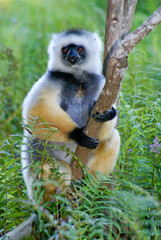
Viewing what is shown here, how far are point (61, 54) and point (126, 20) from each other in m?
1.21

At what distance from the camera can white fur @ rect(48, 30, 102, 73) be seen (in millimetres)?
4977

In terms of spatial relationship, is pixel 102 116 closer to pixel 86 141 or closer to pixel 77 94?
pixel 86 141

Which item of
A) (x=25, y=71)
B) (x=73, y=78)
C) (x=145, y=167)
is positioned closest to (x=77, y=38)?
(x=73, y=78)

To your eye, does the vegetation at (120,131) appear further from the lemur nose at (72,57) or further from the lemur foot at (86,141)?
the lemur nose at (72,57)

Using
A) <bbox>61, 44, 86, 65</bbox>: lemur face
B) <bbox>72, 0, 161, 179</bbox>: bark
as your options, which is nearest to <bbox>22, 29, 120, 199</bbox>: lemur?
<bbox>61, 44, 86, 65</bbox>: lemur face

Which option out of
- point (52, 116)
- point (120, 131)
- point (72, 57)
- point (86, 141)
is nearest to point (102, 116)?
point (86, 141)

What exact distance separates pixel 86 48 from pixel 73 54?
1.12 feet

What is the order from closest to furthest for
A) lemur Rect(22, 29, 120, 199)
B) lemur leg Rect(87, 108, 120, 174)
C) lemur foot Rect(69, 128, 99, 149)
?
lemur foot Rect(69, 128, 99, 149) → lemur Rect(22, 29, 120, 199) → lemur leg Rect(87, 108, 120, 174)

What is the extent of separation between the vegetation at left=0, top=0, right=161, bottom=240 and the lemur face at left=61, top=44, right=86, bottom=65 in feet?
2.63

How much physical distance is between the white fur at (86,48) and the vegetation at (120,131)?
1.95 ft

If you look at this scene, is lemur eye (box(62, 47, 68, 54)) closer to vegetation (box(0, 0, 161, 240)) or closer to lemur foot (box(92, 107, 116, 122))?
vegetation (box(0, 0, 161, 240))

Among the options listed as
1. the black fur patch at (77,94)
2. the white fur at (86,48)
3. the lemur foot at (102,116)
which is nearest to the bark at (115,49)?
the lemur foot at (102,116)

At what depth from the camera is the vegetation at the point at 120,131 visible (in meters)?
3.50

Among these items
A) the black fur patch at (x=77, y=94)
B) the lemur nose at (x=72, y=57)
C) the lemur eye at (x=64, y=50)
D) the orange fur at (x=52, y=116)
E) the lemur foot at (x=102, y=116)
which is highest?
the lemur eye at (x=64, y=50)
